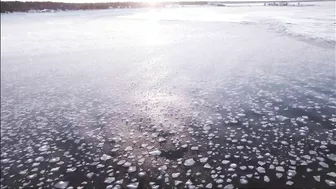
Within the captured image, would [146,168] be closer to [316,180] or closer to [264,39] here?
[316,180]

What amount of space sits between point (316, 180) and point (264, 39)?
1619 cm

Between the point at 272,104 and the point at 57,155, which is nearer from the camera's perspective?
the point at 57,155

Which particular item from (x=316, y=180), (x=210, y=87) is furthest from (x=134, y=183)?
(x=210, y=87)

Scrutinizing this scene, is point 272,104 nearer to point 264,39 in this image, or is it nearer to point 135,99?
point 135,99

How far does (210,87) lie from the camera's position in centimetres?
1041

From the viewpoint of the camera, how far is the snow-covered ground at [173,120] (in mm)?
5578

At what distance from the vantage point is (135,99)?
9602 mm

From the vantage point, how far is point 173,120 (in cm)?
788

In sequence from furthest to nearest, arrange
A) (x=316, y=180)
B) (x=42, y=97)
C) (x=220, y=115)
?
(x=42, y=97), (x=220, y=115), (x=316, y=180)

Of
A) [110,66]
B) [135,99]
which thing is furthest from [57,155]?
[110,66]

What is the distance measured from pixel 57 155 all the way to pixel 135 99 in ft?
11.6

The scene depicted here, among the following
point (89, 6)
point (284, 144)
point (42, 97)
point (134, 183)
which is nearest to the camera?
point (134, 183)

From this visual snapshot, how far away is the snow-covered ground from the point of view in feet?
18.3

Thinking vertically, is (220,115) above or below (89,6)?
below
